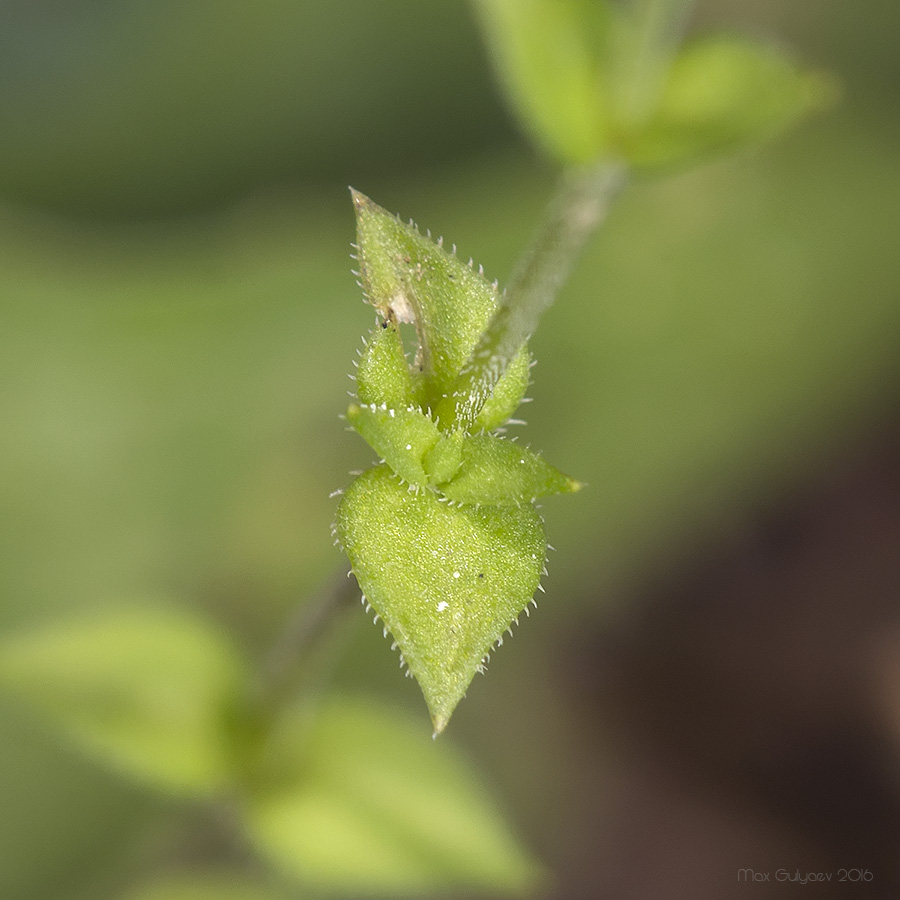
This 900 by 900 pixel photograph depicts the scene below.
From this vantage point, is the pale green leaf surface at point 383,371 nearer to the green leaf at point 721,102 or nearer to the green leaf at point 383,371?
the green leaf at point 383,371

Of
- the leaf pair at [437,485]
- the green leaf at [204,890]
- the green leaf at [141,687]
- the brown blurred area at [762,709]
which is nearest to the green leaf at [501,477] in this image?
the leaf pair at [437,485]

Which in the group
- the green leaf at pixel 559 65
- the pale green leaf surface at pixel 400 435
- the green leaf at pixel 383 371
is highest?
the green leaf at pixel 559 65

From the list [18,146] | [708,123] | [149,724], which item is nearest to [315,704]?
[149,724]

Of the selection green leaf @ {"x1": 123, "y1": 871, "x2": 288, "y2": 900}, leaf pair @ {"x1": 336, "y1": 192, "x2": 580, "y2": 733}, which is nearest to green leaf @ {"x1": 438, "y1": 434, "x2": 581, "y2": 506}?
leaf pair @ {"x1": 336, "y1": 192, "x2": 580, "y2": 733}

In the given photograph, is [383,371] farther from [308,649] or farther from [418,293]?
[308,649]

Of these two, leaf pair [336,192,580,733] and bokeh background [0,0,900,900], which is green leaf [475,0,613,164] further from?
bokeh background [0,0,900,900]

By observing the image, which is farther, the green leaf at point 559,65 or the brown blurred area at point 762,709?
the brown blurred area at point 762,709

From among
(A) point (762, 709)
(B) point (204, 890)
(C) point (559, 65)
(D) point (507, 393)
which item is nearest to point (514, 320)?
(D) point (507, 393)
